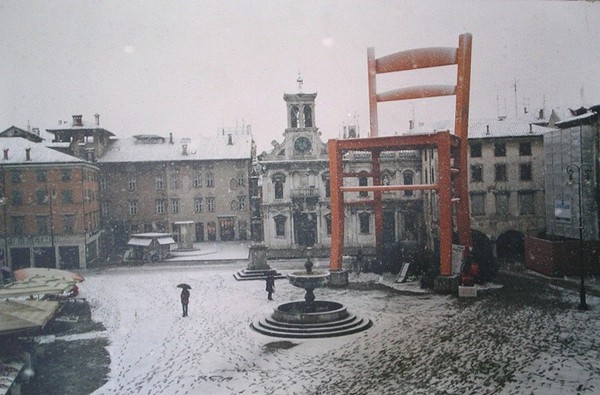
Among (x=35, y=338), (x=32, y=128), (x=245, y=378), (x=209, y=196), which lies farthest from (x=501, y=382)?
(x=209, y=196)

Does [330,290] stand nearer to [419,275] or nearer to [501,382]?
[419,275]

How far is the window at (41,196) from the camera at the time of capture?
1080 cm

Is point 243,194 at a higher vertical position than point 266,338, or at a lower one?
higher

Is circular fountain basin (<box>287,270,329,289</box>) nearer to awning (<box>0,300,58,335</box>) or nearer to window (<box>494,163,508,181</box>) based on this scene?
awning (<box>0,300,58,335</box>)

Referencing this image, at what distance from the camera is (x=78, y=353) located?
35.0ft

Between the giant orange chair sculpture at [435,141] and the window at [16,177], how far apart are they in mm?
8947

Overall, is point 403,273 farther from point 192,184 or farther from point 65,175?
point 192,184

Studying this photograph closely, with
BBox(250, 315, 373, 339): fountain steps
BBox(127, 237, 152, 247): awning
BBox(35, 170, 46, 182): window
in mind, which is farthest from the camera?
BBox(127, 237, 152, 247): awning

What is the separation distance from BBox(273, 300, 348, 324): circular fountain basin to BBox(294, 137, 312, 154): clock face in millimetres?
14354

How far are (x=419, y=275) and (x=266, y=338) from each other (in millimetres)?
8385

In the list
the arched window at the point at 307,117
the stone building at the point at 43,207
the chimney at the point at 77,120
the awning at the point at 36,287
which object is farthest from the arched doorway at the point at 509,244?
the awning at the point at 36,287

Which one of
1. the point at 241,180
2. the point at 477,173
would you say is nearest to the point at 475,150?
the point at 477,173

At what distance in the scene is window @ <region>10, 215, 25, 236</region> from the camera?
403 inches

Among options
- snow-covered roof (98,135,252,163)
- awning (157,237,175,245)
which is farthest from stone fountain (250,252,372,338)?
snow-covered roof (98,135,252,163)
